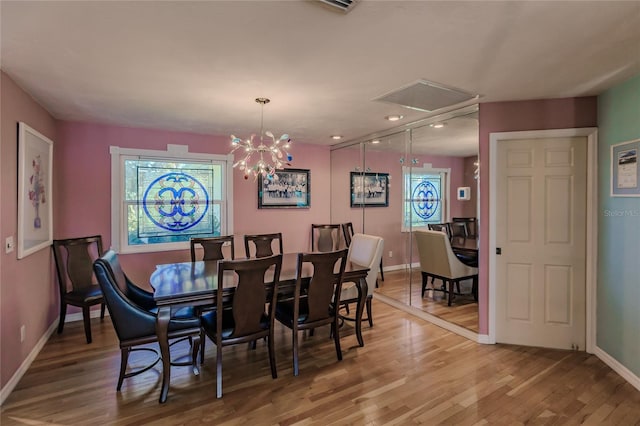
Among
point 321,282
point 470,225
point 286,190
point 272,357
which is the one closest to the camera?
point 272,357

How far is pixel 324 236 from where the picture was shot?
542cm

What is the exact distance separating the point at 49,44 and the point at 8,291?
5.89 ft

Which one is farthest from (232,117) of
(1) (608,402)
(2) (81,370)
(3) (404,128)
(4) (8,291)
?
(1) (608,402)

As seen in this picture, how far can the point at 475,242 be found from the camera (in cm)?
336

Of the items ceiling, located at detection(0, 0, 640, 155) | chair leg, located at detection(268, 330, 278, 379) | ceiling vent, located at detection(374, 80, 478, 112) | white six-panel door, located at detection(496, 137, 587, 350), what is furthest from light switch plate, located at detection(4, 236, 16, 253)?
white six-panel door, located at detection(496, 137, 587, 350)

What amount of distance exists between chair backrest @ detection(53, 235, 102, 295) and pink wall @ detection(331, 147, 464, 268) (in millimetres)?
3434

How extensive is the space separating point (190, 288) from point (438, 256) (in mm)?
2877

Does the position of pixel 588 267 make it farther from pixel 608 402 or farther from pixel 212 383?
pixel 212 383

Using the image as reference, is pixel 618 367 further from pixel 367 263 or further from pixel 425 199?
pixel 425 199

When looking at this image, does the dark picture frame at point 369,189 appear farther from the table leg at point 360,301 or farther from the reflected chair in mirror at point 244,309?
the reflected chair in mirror at point 244,309

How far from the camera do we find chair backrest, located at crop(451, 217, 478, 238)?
3.35 m

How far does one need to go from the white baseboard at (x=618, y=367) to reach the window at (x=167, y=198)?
4321mm

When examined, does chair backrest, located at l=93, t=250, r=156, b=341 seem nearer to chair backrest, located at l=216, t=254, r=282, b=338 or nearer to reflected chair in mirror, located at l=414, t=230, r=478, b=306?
chair backrest, located at l=216, t=254, r=282, b=338

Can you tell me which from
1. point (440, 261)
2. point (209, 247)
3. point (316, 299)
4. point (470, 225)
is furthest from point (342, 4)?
point (440, 261)
